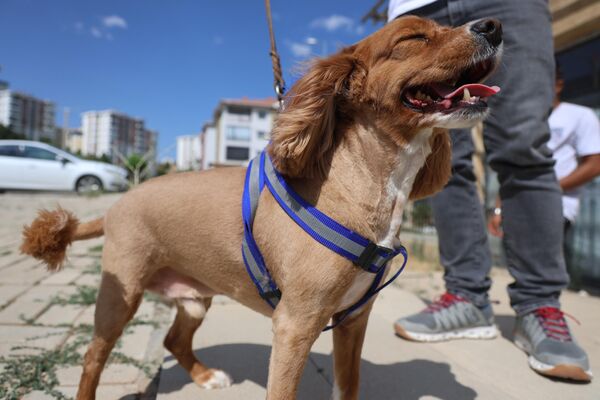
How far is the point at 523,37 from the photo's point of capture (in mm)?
2379

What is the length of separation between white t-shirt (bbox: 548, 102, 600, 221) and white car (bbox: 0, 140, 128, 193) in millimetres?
14148

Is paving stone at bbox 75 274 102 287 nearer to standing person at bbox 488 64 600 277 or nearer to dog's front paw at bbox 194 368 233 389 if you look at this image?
dog's front paw at bbox 194 368 233 389

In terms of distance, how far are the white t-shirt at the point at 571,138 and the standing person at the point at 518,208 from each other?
1.70 meters

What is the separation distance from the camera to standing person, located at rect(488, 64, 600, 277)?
3.76 m

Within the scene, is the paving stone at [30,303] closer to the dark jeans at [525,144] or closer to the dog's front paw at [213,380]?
the dog's front paw at [213,380]

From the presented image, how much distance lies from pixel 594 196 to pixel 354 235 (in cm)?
490

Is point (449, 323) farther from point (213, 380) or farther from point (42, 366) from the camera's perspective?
point (42, 366)

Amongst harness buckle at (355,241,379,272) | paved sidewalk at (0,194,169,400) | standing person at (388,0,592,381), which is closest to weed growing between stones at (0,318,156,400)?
paved sidewalk at (0,194,169,400)

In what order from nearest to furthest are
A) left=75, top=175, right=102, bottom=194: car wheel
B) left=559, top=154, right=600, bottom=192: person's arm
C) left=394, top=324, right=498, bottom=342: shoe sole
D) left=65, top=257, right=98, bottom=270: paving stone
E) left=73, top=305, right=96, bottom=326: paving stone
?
left=394, top=324, right=498, bottom=342: shoe sole < left=73, top=305, right=96, bottom=326: paving stone < left=559, top=154, right=600, bottom=192: person's arm < left=65, top=257, right=98, bottom=270: paving stone < left=75, top=175, right=102, bottom=194: car wheel

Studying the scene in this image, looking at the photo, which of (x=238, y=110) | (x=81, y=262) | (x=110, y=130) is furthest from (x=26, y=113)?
(x=81, y=262)

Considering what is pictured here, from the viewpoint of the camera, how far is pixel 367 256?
152cm

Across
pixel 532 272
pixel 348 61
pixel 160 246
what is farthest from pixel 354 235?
pixel 532 272

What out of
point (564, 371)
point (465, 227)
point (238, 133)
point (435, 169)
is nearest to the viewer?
point (435, 169)

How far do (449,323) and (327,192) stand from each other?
5.37ft
